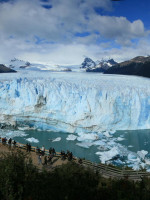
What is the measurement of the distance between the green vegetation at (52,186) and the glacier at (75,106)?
11.6 meters

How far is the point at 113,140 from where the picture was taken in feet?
50.4

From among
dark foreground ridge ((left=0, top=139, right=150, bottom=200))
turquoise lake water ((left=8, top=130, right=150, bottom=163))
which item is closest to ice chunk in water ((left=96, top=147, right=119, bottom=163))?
turquoise lake water ((left=8, top=130, right=150, bottom=163))

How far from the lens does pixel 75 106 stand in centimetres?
1873

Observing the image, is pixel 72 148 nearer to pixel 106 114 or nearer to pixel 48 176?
pixel 106 114

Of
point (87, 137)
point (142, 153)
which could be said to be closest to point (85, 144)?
point (87, 137)

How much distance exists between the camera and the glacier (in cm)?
1798

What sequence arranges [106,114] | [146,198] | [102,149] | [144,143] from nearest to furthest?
[146,198], [102,149], [144,143], [106,114]

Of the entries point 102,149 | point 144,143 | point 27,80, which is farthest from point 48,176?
point 27,80

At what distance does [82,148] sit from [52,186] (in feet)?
30.9

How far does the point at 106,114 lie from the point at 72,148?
5.38 meters

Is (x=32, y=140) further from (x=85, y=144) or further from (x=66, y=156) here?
(x=66, y=156)

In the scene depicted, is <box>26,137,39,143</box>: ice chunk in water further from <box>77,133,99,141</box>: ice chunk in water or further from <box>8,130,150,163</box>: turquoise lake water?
<box>77,133,99,141</box>: ice chunk in water

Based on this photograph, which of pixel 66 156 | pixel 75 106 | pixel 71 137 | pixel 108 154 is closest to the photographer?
pixel 66 156

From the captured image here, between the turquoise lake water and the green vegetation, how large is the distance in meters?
6.60
